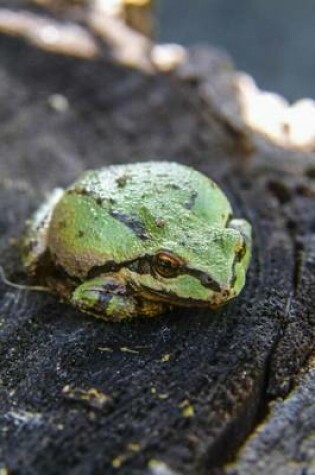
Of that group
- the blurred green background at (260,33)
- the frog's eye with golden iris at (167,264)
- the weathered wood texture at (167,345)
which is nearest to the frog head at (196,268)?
the frog's eye with golden iris at (167,264)

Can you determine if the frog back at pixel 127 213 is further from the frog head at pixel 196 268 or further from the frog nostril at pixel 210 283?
the frog nostril at pixel 210 283

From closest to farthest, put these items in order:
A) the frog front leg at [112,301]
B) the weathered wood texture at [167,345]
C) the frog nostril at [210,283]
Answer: the weathered wood texture at [167,345] < the frog nostril at [210,283] < the frog front leg at [112,301]

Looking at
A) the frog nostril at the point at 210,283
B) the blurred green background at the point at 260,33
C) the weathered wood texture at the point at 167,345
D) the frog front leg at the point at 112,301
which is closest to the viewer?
the weathered wood texture at the point at 167,345

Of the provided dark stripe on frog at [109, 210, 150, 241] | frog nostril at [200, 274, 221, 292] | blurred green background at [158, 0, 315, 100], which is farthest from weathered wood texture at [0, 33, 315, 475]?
blurred green background at [158, 0, 315, 100]

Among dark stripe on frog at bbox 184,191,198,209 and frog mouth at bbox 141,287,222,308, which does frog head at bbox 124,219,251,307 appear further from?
dark stripe on frog at bbox 184,191,198,209

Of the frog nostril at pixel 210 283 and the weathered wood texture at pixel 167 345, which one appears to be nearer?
the weathered wood texture at pixel 167 345

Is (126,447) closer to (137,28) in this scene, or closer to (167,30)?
(137,28)

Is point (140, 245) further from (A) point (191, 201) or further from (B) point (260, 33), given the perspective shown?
(B) point (260, 33)

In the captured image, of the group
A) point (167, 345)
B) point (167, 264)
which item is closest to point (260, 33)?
point (167, 264)
